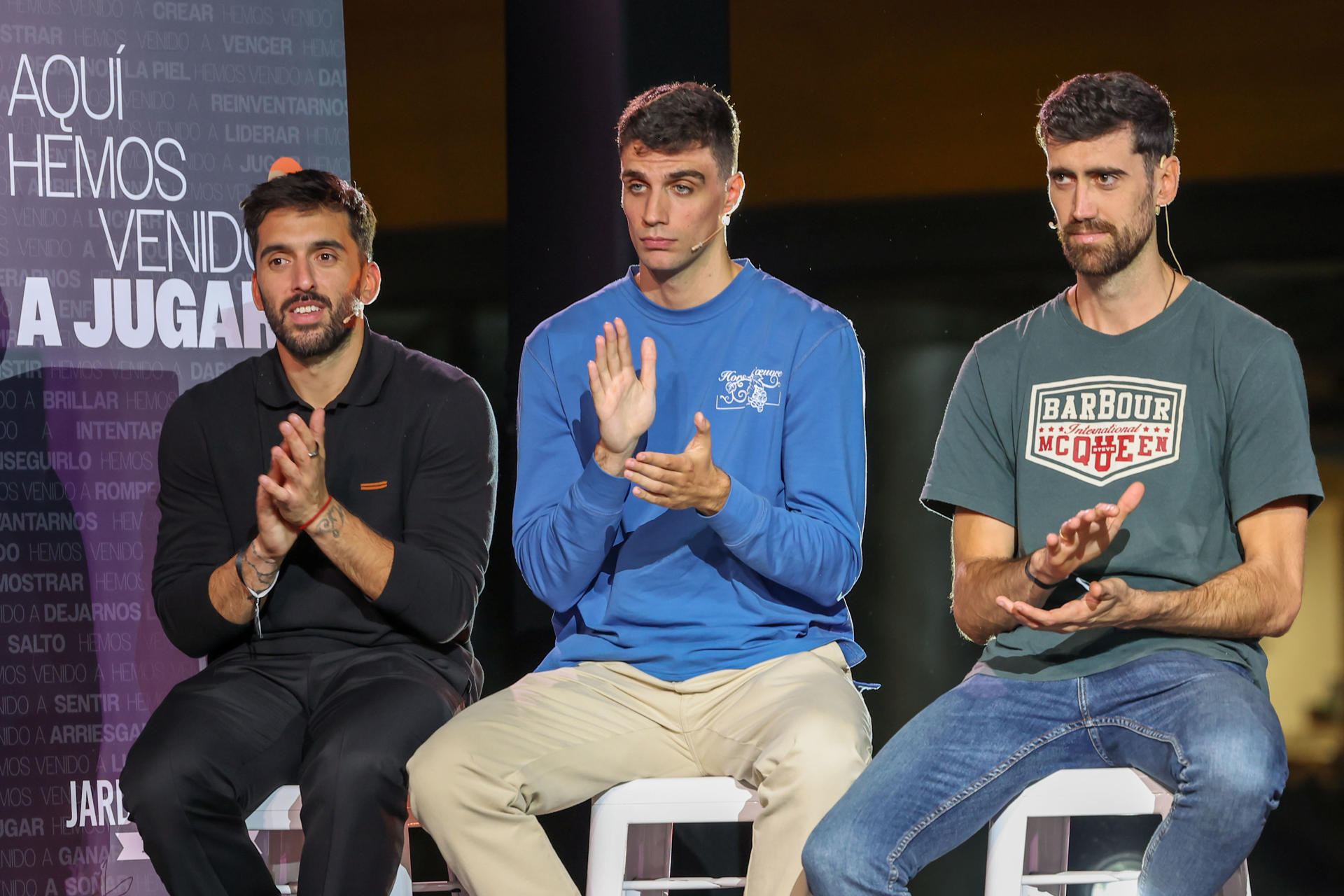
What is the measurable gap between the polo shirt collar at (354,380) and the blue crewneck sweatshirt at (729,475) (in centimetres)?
33

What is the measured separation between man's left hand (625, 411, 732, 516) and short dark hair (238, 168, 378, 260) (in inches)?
37.4

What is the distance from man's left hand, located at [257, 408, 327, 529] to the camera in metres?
2.42

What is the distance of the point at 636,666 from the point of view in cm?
255

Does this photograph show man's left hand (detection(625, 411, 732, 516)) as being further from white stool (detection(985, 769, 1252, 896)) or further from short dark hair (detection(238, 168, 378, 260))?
short dark hair (detection(238, 168, 378, 260))

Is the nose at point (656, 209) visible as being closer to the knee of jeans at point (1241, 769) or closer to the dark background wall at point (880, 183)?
the dark background wall at point (880, 183)

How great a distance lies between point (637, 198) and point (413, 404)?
2.05 ft

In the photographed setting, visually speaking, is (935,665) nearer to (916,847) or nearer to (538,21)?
(916,847)

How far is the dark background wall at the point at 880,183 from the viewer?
3293 millimetres

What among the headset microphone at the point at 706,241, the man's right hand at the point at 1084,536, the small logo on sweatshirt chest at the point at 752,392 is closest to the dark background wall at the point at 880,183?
the headset microphone at the point at 706,241

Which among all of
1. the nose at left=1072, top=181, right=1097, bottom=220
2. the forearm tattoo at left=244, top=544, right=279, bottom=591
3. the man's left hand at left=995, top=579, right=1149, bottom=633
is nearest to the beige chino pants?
the man's left hand at left=995, top=579, right=1149, bottom=633

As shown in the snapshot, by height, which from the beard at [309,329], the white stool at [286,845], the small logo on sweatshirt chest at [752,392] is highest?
the beard at [309,329]

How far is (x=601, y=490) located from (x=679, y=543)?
0.26 metres

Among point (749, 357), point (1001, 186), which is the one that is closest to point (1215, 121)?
point (1001, 186)

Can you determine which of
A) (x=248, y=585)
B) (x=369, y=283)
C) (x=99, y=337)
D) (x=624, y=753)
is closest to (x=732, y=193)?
(x=369, y=283)
